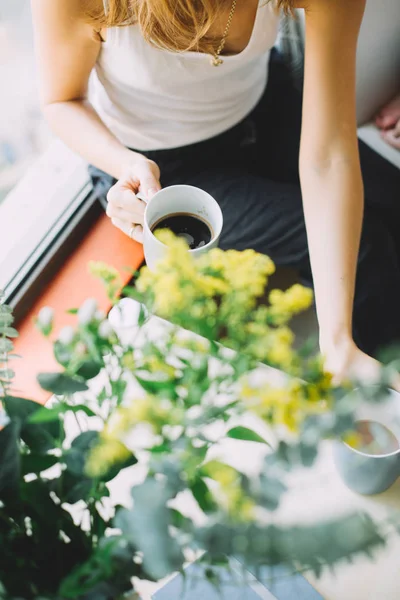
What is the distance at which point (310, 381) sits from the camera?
0.34 meters

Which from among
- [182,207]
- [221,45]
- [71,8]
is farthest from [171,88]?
[182,207]

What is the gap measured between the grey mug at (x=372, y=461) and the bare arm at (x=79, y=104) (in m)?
0.43

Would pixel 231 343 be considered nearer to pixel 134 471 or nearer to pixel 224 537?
pixel 224 537

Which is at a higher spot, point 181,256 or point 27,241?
point 181,256

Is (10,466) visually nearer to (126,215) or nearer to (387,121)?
(126,215)

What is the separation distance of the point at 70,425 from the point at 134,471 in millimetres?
106

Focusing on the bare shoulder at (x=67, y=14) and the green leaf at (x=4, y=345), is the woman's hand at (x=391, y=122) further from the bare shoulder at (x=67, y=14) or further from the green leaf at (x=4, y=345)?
the green leaf at (x=4, y=345)

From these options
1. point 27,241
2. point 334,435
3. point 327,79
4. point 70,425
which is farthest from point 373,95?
point 334,435

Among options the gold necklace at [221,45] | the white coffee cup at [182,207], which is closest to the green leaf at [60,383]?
the white coffee cup at [182,207]

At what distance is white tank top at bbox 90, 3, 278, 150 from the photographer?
86cm

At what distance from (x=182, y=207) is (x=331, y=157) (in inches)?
12.5

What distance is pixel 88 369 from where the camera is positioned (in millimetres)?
390

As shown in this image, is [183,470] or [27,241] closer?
[183,470]

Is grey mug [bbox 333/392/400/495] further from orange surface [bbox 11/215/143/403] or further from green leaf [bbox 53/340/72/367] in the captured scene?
orange surface [bbox 11/215/143/403]
